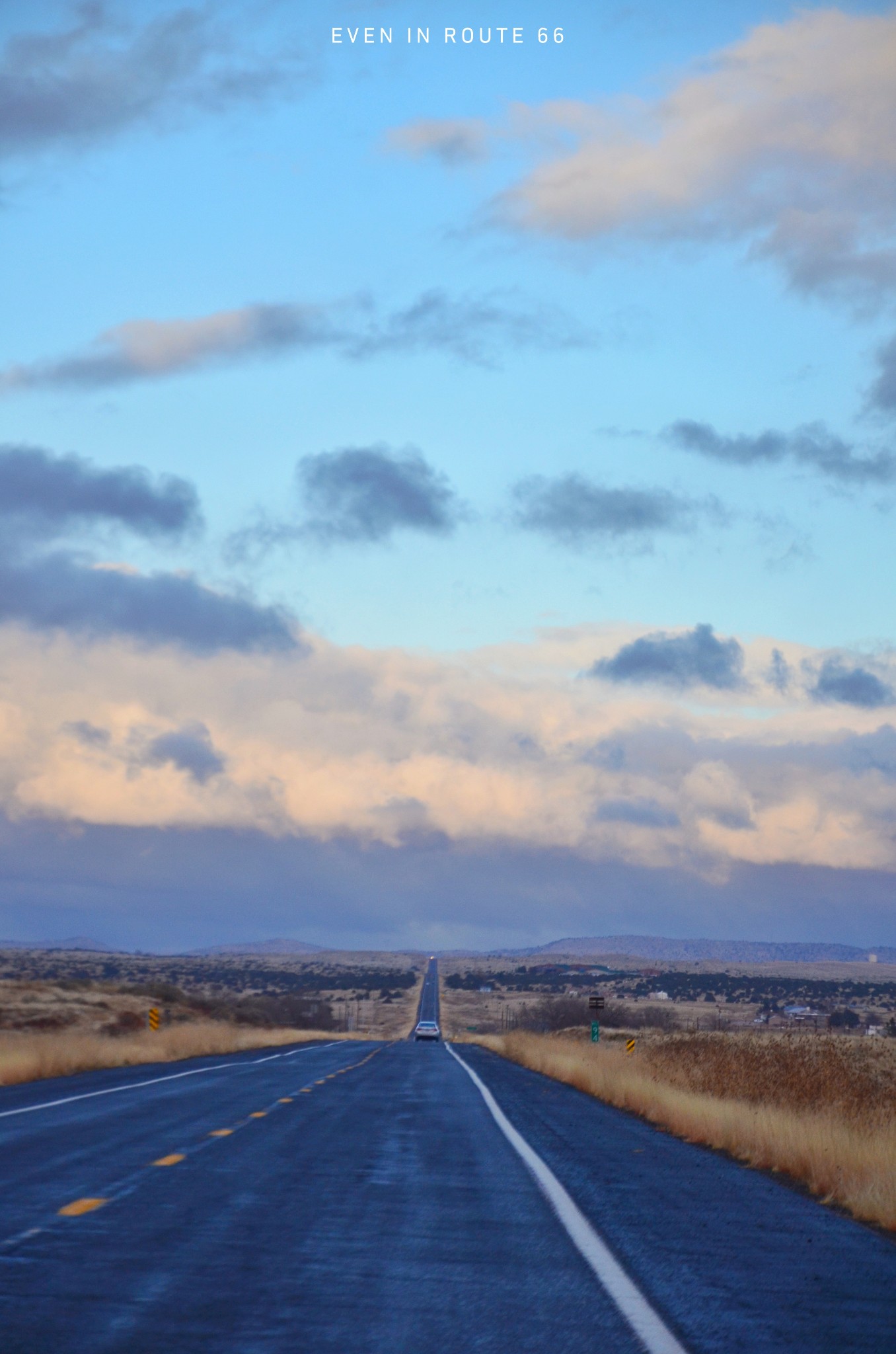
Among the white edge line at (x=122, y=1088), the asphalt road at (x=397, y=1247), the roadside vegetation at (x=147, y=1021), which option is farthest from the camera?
the roadside vegetation at (x=147, y=1021)

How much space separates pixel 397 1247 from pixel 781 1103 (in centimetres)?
1294

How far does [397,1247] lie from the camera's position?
28.5ft

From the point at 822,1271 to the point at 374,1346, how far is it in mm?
3627

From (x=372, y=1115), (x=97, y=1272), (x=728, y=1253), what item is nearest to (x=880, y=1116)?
(x=372, y=1115)

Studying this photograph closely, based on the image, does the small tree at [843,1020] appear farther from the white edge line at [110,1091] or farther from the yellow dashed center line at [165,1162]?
the yellow dashed center line at [165,1162]

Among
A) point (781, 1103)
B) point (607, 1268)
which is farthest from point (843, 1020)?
point (607, 1268)

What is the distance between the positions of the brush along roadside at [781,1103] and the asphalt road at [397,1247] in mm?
511

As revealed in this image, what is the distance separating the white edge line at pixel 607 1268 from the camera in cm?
640

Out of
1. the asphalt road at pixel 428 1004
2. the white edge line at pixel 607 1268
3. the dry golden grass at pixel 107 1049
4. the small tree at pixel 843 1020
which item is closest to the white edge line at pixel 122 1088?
the dry golden grass at pixel 107 1049

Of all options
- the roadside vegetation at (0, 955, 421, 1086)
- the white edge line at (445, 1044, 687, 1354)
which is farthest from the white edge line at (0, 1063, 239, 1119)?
the white edge line at (445, 1044, 687, 1354)

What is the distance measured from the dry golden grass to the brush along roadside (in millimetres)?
11112

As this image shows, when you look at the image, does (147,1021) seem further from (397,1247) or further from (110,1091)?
(397,1247)

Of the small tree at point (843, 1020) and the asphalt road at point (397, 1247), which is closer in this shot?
the asphalt road at point (397, 1247)

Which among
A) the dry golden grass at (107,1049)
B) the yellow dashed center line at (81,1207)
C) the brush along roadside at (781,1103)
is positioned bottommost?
the dry golden grass at (107,1049)
